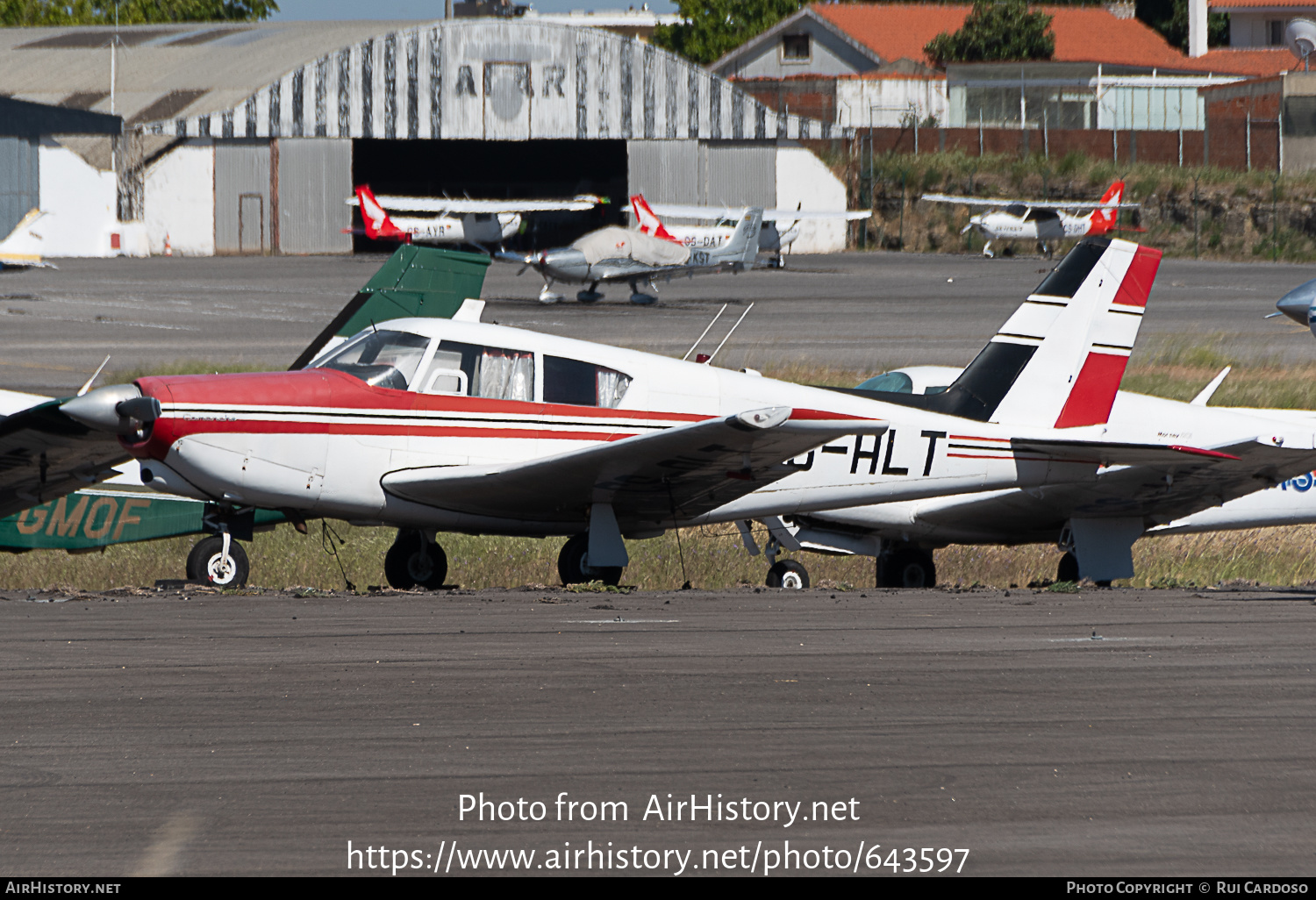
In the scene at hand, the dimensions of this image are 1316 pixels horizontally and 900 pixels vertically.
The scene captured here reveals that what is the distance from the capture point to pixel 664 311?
1625 inches

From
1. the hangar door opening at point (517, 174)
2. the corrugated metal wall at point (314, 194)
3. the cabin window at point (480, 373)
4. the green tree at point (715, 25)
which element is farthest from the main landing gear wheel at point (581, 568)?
the green tree at point (715, 25)

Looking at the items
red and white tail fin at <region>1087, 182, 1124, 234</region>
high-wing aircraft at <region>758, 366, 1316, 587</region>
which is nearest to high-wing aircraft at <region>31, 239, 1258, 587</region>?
high-wing aircraft at <region>758, 366, 1316, 587</region>

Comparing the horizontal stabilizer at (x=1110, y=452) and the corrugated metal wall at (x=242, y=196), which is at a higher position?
the corrugated metal wall at (x=242, y=196)

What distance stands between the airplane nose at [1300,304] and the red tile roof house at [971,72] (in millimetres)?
62716

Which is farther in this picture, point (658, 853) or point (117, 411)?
point (117, 411)

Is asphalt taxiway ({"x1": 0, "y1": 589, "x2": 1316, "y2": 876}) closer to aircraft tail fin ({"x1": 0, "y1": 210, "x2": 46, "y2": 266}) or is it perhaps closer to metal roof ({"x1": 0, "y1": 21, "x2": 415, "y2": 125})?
aircraft tail fin ({"x1": 0, "y1": 210, "x2": 46, "y2": 266})

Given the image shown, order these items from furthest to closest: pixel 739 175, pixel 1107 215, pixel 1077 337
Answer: pixel 739 175 → pixel 1107 215 → pixel 1077 337

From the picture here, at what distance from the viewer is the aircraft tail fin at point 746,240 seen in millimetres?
45531

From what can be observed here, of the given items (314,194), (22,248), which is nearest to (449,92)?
(314,194)

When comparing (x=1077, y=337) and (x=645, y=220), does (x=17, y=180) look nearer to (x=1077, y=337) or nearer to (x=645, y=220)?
(x=645, y=220)

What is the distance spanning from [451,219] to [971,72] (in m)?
35.6

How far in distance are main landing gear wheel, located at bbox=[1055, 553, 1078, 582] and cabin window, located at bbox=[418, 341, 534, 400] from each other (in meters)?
5.44

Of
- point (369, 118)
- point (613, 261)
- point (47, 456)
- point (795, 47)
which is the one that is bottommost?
point (47, 456)

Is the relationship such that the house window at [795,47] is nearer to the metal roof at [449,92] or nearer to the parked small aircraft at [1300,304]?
the metal roof at [449,92]
